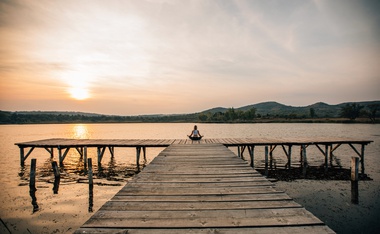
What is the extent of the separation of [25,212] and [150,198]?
8200mm

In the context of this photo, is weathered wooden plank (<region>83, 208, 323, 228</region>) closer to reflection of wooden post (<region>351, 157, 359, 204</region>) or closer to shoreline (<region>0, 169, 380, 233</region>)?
shoreline (<region>0, 169, 380, 233</region>)

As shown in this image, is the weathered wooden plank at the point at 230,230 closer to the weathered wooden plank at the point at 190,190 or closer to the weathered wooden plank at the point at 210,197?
the weathered wooden plank at the point at 210,197

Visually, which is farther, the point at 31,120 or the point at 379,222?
the point at 31,120

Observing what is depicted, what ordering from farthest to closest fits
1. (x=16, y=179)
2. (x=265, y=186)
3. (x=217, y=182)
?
(x=16, y=179), (x=217, y=182), (x=265, y=186)

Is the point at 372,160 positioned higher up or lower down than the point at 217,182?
lower down

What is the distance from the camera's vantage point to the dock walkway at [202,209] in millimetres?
3324

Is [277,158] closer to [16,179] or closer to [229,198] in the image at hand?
[229,198]

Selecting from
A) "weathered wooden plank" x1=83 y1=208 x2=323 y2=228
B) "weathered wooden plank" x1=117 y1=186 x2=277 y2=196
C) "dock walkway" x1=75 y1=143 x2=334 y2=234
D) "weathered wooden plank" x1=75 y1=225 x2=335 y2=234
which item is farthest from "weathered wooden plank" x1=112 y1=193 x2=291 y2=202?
"weathered wooden plank" x1=75 y1=225 x2=335 y2=234

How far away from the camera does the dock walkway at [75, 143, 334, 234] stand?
3.32 meters

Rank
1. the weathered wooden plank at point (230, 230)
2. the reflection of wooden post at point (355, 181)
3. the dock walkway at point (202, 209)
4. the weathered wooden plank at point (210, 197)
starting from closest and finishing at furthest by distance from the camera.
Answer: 1. the weathered wooden plank at point (230, 230)
2. the dock walkway at point (202, 209)
3. the weathered wooden plank at point (210, 197)
4. the reflection of wooden post at point (355, 181)

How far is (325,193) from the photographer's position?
1148 cm

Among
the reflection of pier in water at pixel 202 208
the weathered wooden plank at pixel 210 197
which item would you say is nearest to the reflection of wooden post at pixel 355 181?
the reflection of pier in water at pixel 202 208

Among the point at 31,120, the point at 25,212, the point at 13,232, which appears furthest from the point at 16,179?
the point at 31,120

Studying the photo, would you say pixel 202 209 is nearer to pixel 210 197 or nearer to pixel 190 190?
pixel 210 197
